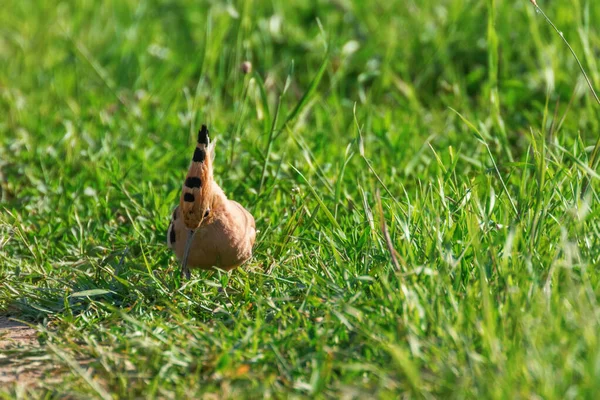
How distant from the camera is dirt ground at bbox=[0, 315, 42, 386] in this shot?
302 cm

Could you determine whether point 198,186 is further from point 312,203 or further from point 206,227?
point 312,203

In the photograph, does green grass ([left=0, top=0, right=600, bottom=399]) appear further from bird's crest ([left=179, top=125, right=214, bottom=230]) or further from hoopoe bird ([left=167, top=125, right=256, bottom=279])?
bird's crest ([left=179, top=125, right=214, bottom=230])

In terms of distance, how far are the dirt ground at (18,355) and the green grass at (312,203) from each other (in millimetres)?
31

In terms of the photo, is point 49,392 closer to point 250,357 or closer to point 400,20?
point 250,357

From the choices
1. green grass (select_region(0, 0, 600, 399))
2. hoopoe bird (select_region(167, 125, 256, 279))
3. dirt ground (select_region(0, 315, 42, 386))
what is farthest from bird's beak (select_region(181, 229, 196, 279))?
dirt ground (select_region(0, 315, 42, 386))

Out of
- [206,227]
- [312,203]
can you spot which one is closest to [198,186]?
[206,227]

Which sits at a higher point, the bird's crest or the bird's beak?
the bird's crest

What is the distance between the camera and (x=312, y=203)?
4.31 meters

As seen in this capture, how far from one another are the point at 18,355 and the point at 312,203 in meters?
1.65

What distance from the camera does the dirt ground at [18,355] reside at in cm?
302

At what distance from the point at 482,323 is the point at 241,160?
228cm

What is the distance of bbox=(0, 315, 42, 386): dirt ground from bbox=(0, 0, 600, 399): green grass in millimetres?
31

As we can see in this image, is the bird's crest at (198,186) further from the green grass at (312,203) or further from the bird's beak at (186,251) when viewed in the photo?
the green grass at (312,203)

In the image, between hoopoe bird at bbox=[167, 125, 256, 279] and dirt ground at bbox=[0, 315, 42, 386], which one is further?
hoopoe bird at bbox=[167, 125, 256, 279]
